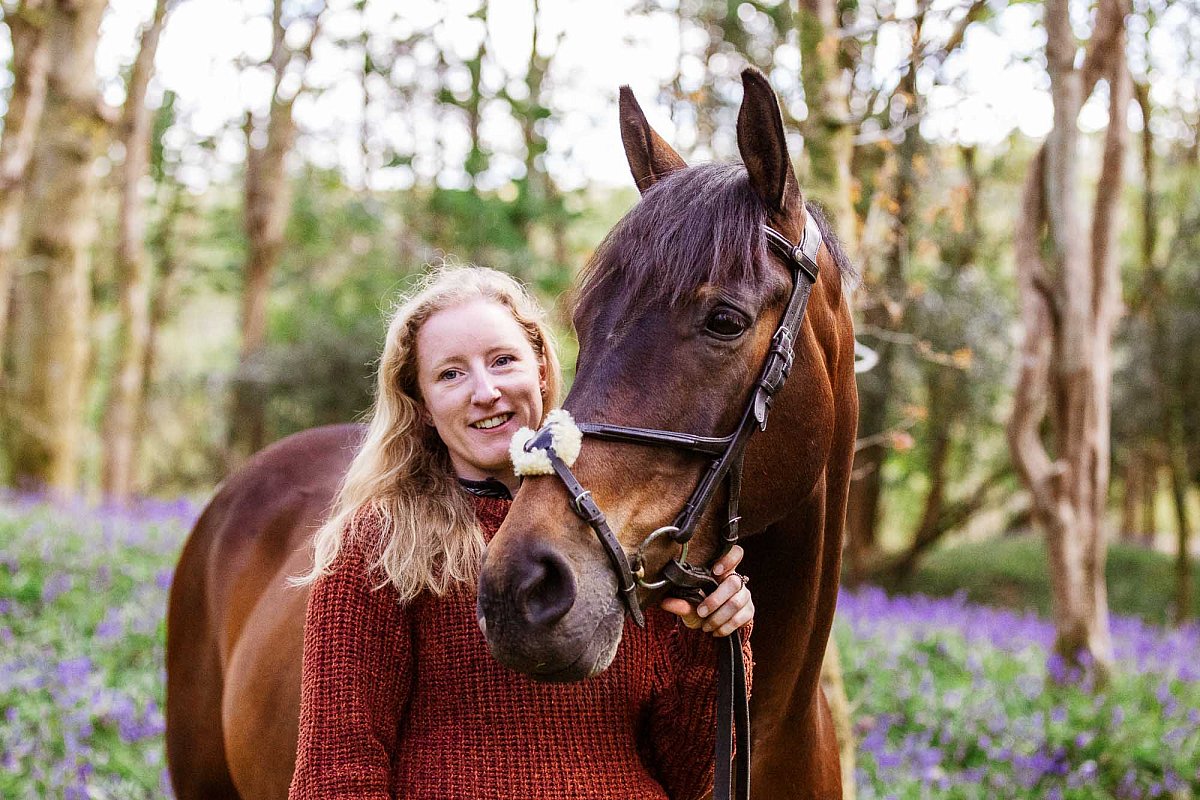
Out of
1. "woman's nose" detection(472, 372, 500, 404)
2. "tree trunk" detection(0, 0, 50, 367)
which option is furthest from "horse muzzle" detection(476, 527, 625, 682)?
"tree trunk" detection(0, 0, 50, 367)

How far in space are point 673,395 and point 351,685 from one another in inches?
31.7

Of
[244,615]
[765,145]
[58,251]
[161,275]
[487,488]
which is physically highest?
[161,275]

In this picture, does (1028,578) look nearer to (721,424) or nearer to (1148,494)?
(1148,494)

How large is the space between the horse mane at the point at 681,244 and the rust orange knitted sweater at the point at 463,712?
0.69 meters

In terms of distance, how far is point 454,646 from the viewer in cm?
193

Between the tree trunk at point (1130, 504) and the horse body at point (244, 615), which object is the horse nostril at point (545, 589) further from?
the tree trunk at point (1130, 504)

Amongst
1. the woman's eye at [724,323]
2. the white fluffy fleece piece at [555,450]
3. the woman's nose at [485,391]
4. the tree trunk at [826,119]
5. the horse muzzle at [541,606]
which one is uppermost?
the tree trunk at [826,119]

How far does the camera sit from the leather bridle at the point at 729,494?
157cm

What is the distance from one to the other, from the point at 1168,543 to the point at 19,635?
2191cm

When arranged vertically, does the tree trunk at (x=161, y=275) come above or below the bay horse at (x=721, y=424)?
above

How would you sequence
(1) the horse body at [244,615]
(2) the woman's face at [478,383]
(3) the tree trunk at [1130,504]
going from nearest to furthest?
(2) the woman's face at [478,383] → (1) the horse body at [244,615] → (3) the tree trunk at [1130,504]

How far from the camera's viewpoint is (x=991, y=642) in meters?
6.83

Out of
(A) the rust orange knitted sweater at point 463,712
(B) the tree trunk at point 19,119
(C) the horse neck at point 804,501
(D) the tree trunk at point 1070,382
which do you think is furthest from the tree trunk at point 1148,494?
(A) the rust orange knitted sweater at point 463,712

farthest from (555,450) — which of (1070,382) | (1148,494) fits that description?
(1148,494)
